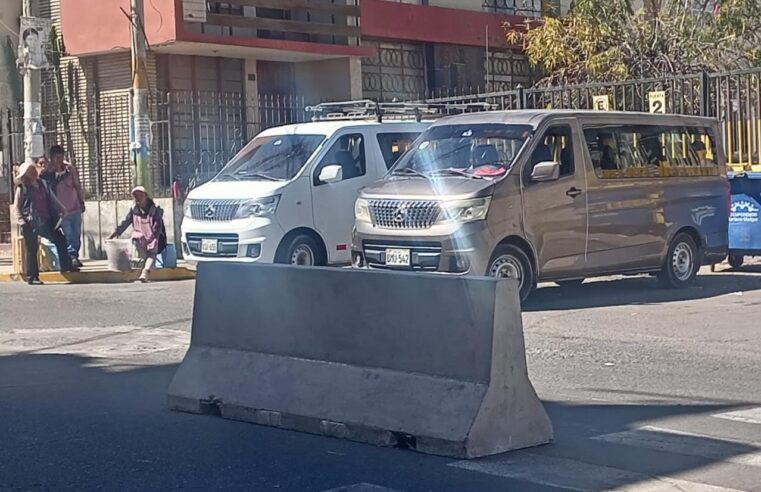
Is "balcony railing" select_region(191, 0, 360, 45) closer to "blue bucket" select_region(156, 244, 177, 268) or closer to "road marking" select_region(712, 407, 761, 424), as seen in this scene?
"blue bucket" select_region(156, 244, 177, 268)

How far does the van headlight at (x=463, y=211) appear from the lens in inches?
497

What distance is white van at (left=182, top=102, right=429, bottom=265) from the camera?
48.7 ft

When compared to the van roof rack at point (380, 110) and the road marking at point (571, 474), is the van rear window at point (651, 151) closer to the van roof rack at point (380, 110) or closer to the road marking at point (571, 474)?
the van roof rack at point (380, 110)

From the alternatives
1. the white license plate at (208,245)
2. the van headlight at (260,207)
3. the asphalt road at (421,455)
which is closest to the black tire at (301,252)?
the van headlight at (260,207)

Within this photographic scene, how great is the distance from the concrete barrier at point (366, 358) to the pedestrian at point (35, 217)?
948 cm

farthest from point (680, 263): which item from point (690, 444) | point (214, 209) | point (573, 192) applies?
point (690, 444)

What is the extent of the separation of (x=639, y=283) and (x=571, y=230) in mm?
2776

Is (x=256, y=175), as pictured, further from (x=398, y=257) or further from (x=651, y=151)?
(x=651, y=151)

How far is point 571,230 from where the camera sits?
1363cm

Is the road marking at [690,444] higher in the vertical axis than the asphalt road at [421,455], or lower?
lower

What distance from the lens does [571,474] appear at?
6.57 meters

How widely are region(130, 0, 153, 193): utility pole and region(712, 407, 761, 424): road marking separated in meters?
12.3

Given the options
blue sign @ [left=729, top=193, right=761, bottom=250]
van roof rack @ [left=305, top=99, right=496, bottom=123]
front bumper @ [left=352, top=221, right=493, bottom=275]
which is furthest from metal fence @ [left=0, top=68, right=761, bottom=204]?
front bumper @ [left=352, top=221, right=493, bottom=275]

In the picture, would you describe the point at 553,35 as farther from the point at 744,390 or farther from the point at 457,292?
the point at 457,292
